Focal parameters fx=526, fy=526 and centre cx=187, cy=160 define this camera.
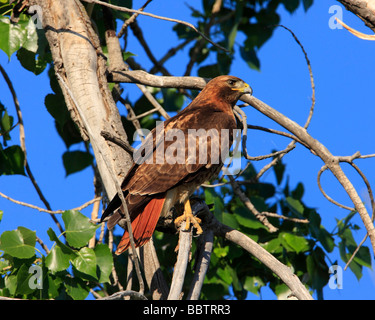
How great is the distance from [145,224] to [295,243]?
4.97 ft

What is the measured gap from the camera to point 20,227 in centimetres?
339

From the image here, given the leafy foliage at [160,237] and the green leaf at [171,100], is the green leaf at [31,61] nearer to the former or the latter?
the leafy foliage at [160,237]

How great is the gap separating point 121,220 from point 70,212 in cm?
35

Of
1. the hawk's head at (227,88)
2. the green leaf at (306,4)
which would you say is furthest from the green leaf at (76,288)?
the green leaf at (306,4)

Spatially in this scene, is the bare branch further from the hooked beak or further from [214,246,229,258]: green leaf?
the hooked beak

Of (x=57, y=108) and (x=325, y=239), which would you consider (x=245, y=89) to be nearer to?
(x=325, y=239)

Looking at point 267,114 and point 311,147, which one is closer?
point 311,147

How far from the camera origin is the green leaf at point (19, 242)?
11.0ft

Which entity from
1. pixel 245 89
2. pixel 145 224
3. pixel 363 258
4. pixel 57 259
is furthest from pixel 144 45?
pixel 363 258

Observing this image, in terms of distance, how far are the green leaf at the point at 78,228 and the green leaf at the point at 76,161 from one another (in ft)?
4.02
